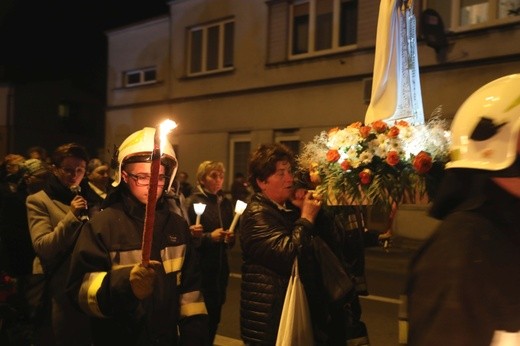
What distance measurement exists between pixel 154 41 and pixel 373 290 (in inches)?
577

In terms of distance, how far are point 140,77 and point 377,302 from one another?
624 inches

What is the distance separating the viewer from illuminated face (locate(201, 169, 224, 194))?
19.2ft

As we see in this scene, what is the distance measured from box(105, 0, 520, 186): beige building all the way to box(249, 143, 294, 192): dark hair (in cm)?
1047

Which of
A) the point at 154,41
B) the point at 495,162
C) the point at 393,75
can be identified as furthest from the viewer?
the point at 154,41

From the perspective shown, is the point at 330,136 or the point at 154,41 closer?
the point at 330,136

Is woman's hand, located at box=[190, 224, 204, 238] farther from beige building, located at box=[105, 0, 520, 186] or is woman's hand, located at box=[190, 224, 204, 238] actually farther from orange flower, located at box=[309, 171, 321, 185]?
beige building, located at box=[105, 0, 520, 186]

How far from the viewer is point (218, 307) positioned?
5395 millimetres

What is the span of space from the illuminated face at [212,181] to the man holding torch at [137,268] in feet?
8.77

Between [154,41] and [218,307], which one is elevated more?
[154,41]

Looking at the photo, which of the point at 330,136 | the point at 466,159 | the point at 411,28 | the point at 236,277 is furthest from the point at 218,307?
the point at 236,277

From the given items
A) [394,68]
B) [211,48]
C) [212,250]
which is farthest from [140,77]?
[394,68]

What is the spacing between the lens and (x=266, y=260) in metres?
3.43

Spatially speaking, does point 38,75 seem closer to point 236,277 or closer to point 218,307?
point 236,277

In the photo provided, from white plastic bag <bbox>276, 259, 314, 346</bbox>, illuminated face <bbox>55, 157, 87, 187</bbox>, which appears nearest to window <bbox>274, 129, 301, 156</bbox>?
illuminated face <bbox>55, 157, 87, 187</bbox>
